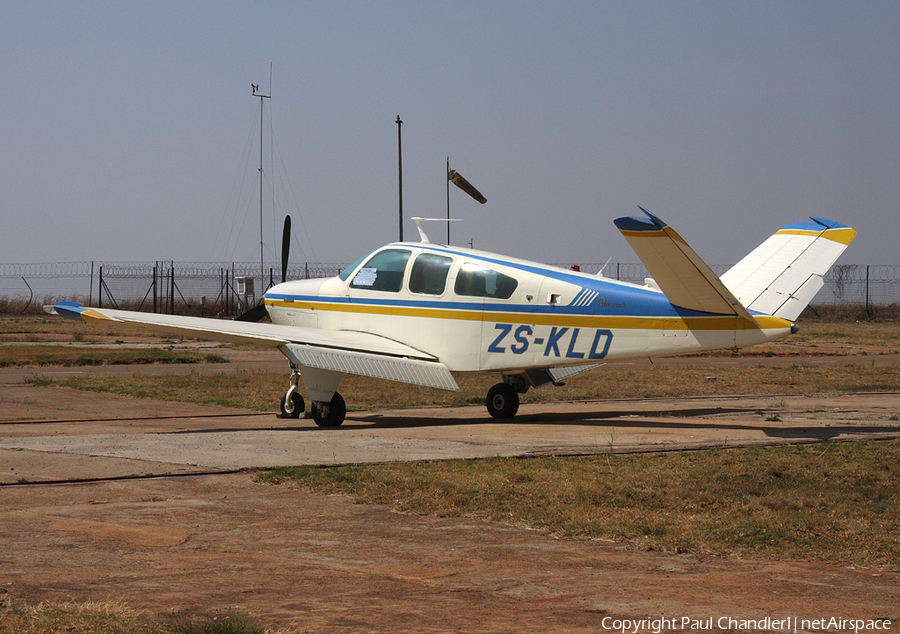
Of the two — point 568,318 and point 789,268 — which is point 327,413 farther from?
point 789,268

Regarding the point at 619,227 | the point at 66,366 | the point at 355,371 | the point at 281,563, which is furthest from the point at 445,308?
the point at 66,366

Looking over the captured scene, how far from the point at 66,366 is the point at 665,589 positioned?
77.8 feet

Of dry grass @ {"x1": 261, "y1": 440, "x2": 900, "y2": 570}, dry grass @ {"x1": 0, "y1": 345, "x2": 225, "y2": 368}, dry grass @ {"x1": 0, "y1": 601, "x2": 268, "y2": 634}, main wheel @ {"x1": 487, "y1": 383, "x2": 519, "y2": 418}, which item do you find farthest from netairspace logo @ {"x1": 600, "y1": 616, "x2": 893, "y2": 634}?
dry grass @ {"x1": 0, "y1": 345, "x2": 225, "y2": 368}

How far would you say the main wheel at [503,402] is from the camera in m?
15.3

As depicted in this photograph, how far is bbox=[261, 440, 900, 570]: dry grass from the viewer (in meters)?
6.82

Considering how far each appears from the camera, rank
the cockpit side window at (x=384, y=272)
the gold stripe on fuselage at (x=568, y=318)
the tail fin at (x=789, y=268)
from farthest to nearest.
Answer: the cockpit side window at (x=384, y=272)
the tail fin at (x=789, y=268)
the gold stripe on fuselage at (x=568, y=318)

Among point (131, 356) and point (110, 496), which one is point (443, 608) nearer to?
point (110, 496)

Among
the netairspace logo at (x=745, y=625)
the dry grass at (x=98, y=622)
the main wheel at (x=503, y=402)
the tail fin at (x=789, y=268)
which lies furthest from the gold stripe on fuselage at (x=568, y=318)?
the dry grass at (x=98, y=622)

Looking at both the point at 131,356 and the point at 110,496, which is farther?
the point at 131,356

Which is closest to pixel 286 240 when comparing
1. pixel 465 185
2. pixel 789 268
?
pixel 465 185

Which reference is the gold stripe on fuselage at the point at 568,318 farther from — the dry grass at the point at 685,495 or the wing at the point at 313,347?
the dry grass at the point at 685,495

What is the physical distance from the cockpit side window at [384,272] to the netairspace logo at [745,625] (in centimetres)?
1047

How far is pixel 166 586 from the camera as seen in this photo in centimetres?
552

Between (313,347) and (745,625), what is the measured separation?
9886 mm
